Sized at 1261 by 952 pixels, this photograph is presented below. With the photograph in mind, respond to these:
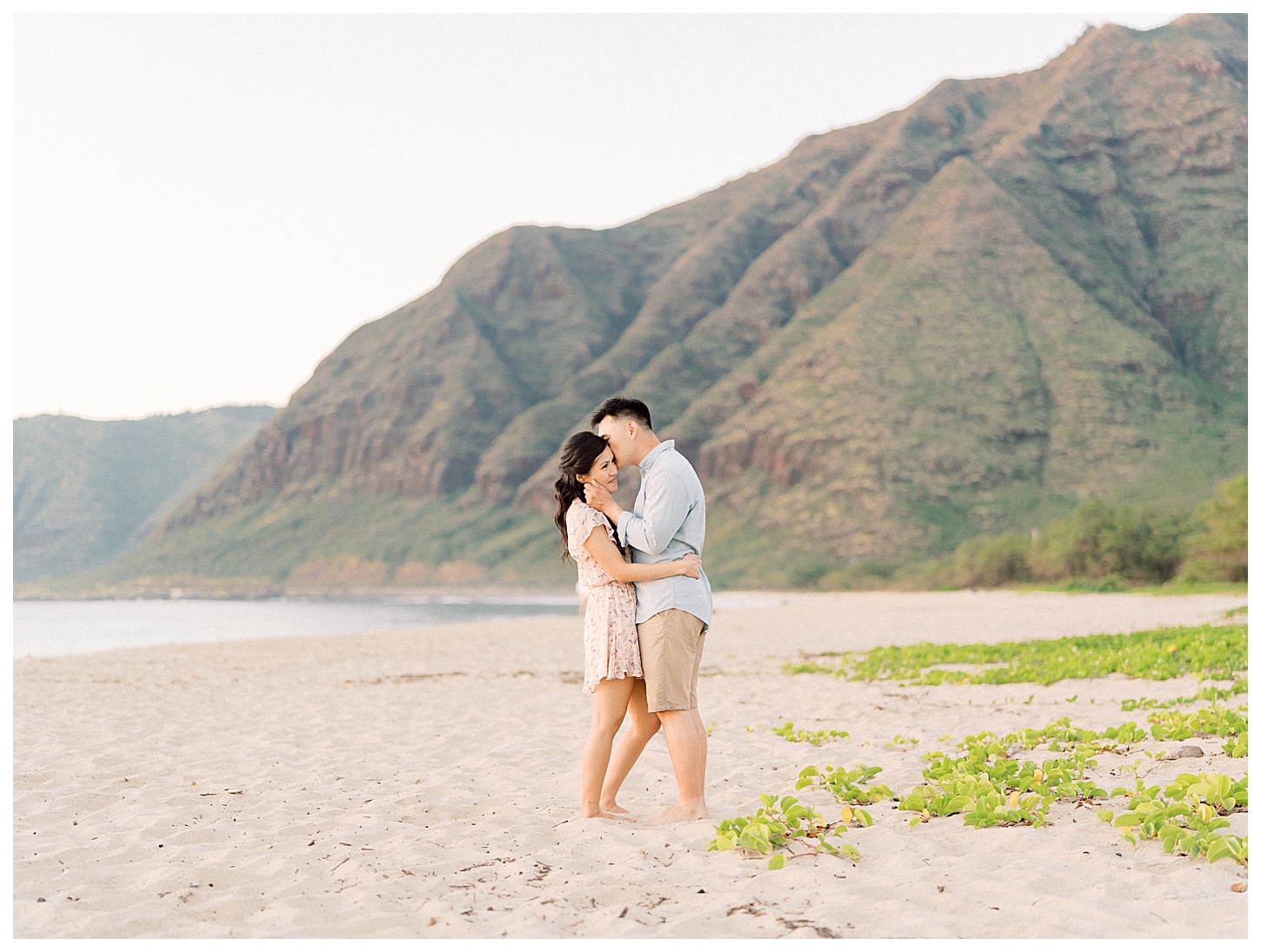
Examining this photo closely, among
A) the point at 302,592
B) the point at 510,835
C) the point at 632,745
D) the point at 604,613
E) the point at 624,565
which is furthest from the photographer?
the point at 302,592

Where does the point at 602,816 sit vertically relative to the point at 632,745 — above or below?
below

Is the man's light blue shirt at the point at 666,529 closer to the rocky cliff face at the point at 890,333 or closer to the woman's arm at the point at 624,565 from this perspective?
→ the woman's arm at the point at 624,565

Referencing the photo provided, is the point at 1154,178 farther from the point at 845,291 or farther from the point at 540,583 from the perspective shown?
the point at 540,583

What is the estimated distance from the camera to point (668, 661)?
5301 mm

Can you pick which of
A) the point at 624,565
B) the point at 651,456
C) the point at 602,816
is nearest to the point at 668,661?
the point at 624,565

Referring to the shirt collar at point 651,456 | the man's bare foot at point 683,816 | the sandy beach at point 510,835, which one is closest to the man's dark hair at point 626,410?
the shirt collar at point 651,456

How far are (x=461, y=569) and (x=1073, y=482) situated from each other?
77.0 metres

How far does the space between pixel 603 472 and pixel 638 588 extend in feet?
2.25

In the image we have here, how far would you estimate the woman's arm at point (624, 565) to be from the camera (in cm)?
529

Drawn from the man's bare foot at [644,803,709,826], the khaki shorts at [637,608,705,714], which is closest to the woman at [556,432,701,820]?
the khaki shorts at [637,608,705,714]

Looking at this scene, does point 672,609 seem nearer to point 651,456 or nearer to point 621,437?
point 651,456

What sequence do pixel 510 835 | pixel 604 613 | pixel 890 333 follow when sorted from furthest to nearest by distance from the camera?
1. pixel 890 333
2. pixel 604 613
3. pixel 510 835

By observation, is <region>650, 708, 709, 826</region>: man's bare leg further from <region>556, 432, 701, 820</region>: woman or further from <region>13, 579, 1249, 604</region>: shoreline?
<region>13, 579, 1249, 604</region>: shoreline

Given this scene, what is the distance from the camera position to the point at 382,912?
395 cm
